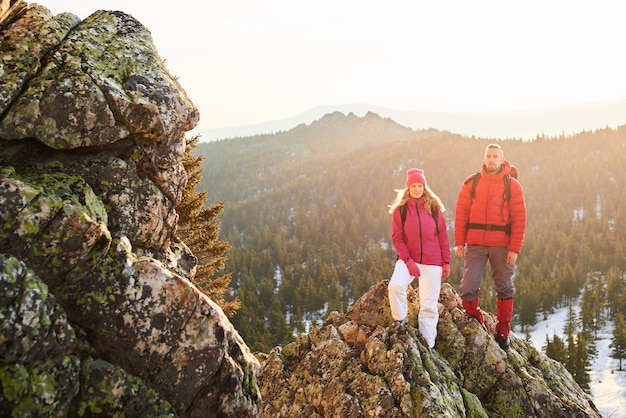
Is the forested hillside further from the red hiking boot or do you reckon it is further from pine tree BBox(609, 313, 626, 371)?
the red hiking boot

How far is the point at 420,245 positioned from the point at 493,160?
235cm

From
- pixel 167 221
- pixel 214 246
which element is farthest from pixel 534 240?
pixel 167 221

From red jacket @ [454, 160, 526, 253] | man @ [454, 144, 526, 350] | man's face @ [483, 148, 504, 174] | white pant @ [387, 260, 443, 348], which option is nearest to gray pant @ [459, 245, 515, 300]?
man @ [454, 144, 526, 350]

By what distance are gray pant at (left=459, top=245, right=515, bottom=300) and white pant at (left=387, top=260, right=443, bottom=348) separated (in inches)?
35.6

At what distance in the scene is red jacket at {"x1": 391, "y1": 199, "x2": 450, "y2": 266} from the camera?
887 centimetres

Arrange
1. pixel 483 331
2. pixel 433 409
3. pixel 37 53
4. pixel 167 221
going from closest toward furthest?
pixel 37 53
pixel 167 221
pixel 433 409
pixel 483 331

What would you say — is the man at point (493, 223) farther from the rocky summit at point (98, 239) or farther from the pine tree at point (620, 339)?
the pine tree at point (620, 339)

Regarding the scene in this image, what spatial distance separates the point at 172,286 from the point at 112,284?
649mm

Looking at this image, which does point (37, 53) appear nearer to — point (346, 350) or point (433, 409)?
point (346, 350)

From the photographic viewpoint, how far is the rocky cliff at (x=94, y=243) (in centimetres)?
432

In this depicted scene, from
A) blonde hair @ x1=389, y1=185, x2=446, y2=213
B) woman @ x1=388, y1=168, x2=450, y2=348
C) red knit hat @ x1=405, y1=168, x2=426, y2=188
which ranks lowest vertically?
woman @ x1=388, y1=168, x2=450, y2=348

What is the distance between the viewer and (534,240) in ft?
395

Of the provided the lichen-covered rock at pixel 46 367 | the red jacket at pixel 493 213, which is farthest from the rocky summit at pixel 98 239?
the red jacket at pixel 493 213

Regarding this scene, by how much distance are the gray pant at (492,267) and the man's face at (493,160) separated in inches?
66.2
